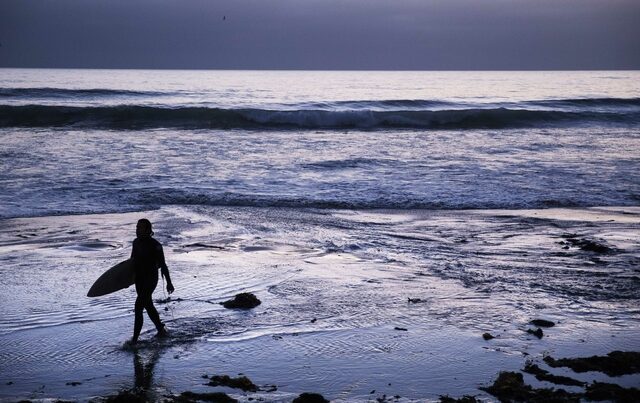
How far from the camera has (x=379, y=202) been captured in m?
15.4

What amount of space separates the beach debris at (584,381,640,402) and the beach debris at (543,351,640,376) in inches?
14.7

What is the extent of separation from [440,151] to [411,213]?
10.9 m

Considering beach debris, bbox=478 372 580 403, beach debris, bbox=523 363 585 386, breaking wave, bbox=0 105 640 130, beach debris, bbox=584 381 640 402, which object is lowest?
beach debris, bbox=523 363 585 386

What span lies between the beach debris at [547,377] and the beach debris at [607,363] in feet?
0.65

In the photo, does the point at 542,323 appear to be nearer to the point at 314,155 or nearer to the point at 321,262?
the point at 321,262

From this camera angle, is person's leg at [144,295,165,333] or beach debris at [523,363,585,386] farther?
person's leg at [144,295,165,333]

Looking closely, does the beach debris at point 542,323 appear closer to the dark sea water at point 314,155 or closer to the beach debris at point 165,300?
the beach debris at point 165,300

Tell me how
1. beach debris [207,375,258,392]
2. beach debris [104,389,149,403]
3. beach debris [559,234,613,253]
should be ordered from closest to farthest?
beach debris [104,389,149,403]
beach debris [207,375,258,392]
beach debris [559,234,613,253]

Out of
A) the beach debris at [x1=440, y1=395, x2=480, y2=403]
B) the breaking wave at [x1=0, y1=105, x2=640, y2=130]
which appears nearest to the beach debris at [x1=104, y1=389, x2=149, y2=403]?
the beach debris at [x1=440, y1=395, x2=480, y2=403]

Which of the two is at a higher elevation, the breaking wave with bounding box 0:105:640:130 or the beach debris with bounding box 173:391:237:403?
the breaking wave with bounding box 0:105:640:130

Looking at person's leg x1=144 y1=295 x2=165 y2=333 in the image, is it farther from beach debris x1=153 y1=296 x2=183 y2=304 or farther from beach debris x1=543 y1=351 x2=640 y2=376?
beach debris x1=543 y1=351 x2=640 y2=376

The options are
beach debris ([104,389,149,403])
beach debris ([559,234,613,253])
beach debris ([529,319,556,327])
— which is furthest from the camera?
beach debris ([559,234,613,253])

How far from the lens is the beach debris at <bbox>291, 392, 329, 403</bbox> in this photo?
520cm

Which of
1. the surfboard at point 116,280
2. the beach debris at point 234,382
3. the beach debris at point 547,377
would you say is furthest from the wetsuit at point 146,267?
the beach debris at point 547,377
